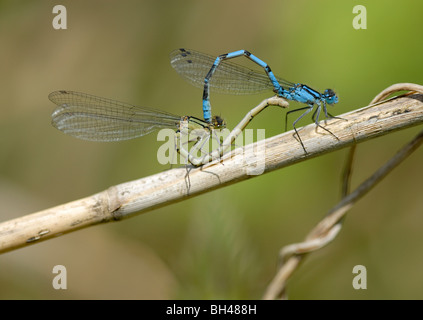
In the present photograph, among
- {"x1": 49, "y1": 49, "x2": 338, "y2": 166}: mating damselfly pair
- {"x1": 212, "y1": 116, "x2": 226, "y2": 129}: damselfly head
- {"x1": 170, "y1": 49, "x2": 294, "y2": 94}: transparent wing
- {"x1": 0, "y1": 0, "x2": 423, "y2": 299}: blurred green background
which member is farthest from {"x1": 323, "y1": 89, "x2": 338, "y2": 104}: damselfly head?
{"x1": 212, "y1": 116, "x2": 226, "y2": 129}: damselfly head

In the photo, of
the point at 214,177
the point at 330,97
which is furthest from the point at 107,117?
the point at 330,97

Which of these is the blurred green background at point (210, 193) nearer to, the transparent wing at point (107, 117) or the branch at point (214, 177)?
the transparent wing at point (107, 117)

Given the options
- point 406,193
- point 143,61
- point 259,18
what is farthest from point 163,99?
point 406,193

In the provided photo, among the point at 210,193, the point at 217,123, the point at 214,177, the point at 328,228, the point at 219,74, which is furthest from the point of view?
the point at 219,74

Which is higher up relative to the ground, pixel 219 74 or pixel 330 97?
pixel 219 74

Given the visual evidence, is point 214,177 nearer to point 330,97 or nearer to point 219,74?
point 330,97

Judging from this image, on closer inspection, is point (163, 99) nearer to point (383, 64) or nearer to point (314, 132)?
point (383, 64)
